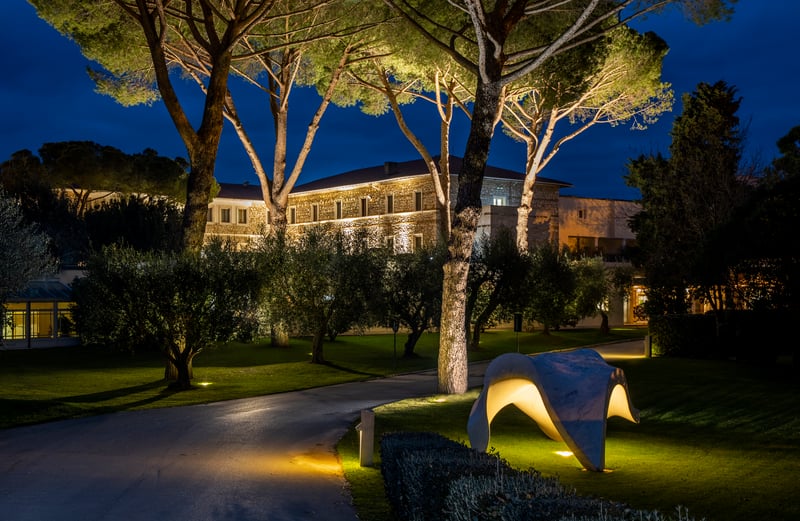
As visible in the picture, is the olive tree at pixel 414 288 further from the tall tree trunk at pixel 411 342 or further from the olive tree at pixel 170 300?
the olive tree at pixel 170 300

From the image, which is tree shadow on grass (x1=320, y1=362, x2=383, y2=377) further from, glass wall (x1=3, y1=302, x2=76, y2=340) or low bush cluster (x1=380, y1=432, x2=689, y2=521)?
low bush cluster (x1=380, y1=432, x2=689, y2=521)

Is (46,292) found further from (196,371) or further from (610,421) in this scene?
(610,421)

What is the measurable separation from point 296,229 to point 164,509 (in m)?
54.8

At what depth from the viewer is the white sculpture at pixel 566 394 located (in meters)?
11.8

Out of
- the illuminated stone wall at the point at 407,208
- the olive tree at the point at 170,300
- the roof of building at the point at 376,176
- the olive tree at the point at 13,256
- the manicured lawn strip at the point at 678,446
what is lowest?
the manicured lawn strip at the point at 678,446

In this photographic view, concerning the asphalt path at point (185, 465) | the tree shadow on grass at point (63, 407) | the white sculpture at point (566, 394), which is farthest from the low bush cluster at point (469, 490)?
the tree shadow on grass at point (63, 407)

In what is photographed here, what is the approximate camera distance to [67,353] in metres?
36.5

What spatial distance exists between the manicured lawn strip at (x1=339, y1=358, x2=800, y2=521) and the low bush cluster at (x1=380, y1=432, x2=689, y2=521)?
1.32 meters

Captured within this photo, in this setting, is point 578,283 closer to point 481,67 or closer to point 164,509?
point 481,67

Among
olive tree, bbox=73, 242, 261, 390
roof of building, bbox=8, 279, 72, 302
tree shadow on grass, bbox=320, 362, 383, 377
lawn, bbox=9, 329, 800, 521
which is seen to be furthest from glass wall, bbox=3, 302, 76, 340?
olive tree, bbox=73, 242, 261, 390

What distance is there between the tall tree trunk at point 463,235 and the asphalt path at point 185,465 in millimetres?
2213

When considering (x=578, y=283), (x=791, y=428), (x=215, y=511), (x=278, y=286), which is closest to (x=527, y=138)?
(x=578, y=283)

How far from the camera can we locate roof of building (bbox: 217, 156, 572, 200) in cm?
5566

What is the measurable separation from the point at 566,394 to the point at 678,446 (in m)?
3.47
